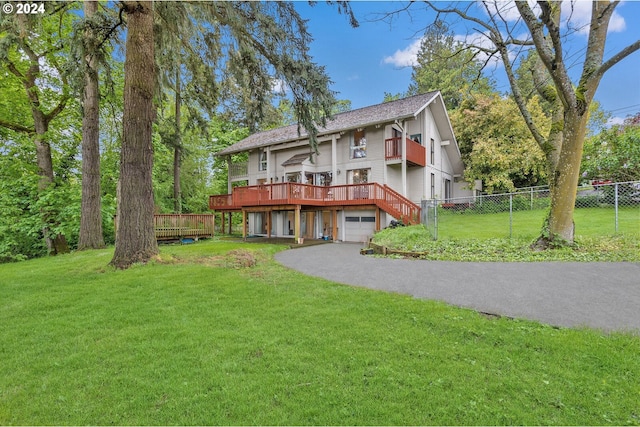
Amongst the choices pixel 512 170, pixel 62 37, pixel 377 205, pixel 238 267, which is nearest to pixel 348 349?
pixel 238 267

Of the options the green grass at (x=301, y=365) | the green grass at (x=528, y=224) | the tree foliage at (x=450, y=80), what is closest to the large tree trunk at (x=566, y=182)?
the green grass at (x=528, y=224)

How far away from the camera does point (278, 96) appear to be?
9758 mm

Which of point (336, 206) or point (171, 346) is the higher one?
point (336, 206)

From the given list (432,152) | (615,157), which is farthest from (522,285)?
(615,157)

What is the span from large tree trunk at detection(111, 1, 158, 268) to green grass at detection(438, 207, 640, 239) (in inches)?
448

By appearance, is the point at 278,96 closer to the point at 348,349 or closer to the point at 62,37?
the point at 348,349

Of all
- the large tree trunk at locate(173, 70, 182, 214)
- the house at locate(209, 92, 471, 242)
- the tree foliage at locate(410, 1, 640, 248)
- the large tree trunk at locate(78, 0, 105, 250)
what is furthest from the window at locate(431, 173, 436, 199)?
the large tree trunk at locate(78, 0, 105, 250)

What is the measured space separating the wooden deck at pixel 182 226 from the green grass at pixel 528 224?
41.7 feet

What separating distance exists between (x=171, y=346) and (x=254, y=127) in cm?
856

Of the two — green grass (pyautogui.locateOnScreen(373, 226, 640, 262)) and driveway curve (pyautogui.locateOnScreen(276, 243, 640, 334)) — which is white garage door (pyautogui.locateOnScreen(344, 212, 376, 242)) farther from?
driveway curve (pyautogui.locateOnScreen(276, 243, 640, 334))

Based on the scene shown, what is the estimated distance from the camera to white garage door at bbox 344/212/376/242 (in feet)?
48.8

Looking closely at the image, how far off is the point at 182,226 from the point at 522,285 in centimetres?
1555

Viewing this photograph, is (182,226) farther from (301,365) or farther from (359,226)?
(301,365)

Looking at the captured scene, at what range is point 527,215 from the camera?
17422 mm
